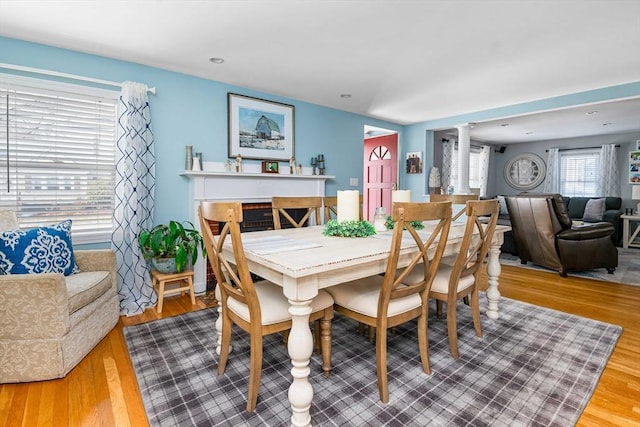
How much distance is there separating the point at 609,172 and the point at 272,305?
843cm

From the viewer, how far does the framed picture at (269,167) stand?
3.93 m

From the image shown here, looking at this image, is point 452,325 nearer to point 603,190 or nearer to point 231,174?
point 231,174

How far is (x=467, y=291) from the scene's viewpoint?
2.14 metres

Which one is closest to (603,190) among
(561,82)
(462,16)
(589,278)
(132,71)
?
(589,278)

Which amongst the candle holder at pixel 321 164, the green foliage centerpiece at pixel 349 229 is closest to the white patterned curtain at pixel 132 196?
the green foliage centerpiece at pixel 349 229

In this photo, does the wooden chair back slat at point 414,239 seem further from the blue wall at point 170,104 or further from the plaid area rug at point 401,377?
the blue wall at point 170,104

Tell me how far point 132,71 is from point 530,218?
187 inches

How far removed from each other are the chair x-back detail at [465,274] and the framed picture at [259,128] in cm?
255

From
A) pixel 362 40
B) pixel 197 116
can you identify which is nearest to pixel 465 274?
pixel 362 40

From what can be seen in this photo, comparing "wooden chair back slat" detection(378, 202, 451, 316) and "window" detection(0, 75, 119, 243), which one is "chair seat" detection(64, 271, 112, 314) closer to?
"window" detection(0, 75, 119, 243)

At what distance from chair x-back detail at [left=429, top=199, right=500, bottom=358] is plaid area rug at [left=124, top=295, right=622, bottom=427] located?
22 cm

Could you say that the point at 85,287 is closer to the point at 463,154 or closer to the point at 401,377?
the point at 401,377

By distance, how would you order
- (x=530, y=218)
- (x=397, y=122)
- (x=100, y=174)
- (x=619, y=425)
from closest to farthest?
(x=619, y=425) → (x=100, y=174) → (x=530, y=218) → (x=397, y=122)

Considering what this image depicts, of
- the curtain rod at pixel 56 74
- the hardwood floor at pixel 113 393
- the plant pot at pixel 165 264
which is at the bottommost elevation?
the hardwood floor at pixel 113 393
